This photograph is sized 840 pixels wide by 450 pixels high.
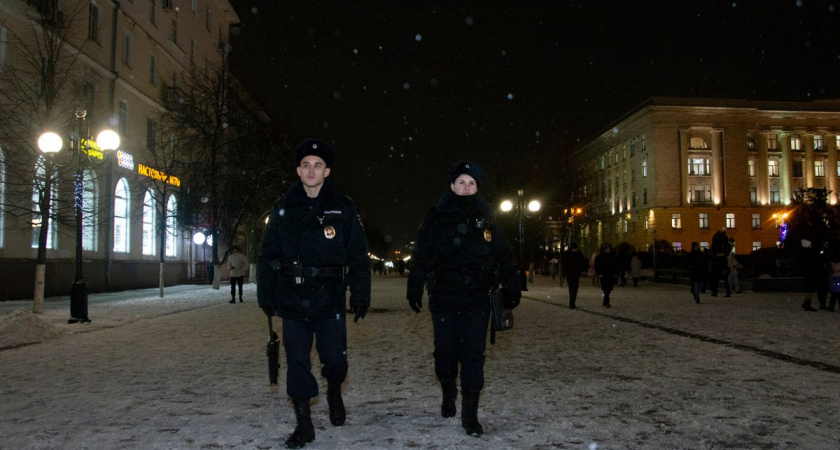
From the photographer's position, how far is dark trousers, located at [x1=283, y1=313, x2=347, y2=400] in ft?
15.2

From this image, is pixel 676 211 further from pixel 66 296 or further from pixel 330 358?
pixel 330 358

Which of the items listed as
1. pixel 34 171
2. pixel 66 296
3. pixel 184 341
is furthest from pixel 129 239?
pixel 184 341

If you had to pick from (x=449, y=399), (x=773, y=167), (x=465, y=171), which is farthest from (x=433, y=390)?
(x=773, y=167)

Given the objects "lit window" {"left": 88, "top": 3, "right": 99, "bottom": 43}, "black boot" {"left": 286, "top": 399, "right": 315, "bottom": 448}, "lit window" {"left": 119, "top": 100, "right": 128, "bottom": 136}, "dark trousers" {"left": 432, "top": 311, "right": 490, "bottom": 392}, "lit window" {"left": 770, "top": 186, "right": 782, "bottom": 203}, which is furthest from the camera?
"lit window" {"left": 770, "top": 186, "right": 782, "bottom": 203}

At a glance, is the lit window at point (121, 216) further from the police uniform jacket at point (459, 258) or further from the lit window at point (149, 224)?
the police uniform jacket at point (459, 258)

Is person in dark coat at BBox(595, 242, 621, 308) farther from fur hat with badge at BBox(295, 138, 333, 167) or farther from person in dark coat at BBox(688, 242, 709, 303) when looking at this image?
fur hat with badge at BBox(295, 138, 333, 167)

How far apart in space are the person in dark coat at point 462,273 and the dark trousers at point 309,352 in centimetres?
65

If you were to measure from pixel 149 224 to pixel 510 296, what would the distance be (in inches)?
1254

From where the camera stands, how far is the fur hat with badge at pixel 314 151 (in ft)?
16.3

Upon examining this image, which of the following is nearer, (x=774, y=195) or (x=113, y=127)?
(x=113, y=127)

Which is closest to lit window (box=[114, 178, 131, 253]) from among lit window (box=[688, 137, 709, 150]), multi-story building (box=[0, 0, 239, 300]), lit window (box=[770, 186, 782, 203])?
multi-story building (box=[0, 0, 239, 300])

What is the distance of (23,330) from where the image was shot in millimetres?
11234

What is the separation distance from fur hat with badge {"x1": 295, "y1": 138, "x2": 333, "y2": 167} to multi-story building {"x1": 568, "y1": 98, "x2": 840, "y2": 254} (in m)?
79.2

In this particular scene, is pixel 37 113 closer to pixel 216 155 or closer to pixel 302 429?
pixel 302 429
